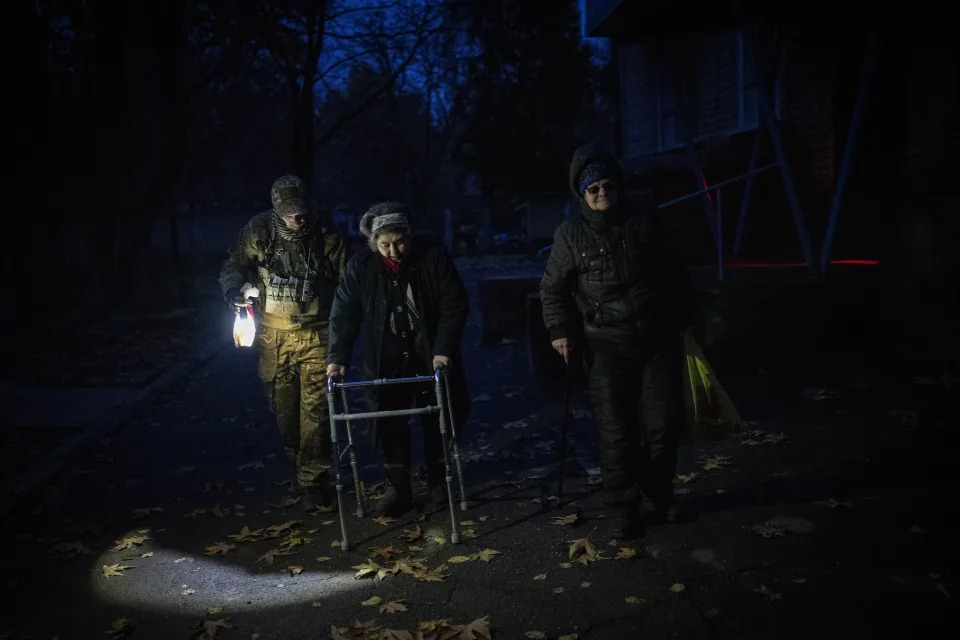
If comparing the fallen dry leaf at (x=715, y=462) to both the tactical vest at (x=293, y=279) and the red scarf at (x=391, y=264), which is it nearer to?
the red scarf at (x=391, y=264)

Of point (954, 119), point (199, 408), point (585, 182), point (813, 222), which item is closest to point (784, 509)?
point (585, 182)

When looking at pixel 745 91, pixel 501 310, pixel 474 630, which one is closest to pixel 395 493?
pixel 474 630

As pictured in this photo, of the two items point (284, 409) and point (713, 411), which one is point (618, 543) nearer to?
point (713, 411)

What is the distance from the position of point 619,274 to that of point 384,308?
1590 millimetres

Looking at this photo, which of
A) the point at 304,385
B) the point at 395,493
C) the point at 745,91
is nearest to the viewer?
the point at 395,493

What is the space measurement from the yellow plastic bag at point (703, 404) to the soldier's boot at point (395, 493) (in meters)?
1.92

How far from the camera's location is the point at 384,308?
19.4 ft

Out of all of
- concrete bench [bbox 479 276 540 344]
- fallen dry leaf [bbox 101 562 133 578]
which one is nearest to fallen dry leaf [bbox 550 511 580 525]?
fallen dry leaf [bbox 101 562 133 578]

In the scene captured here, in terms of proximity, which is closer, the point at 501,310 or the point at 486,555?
the point at 486,555

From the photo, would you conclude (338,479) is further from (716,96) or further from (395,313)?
(716,96)

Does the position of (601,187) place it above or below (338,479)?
above

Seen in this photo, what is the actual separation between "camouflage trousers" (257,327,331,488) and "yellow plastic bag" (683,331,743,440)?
252cm

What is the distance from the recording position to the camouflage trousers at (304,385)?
21.1ft

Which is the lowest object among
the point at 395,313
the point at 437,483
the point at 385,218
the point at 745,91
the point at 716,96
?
the point at 437,483
